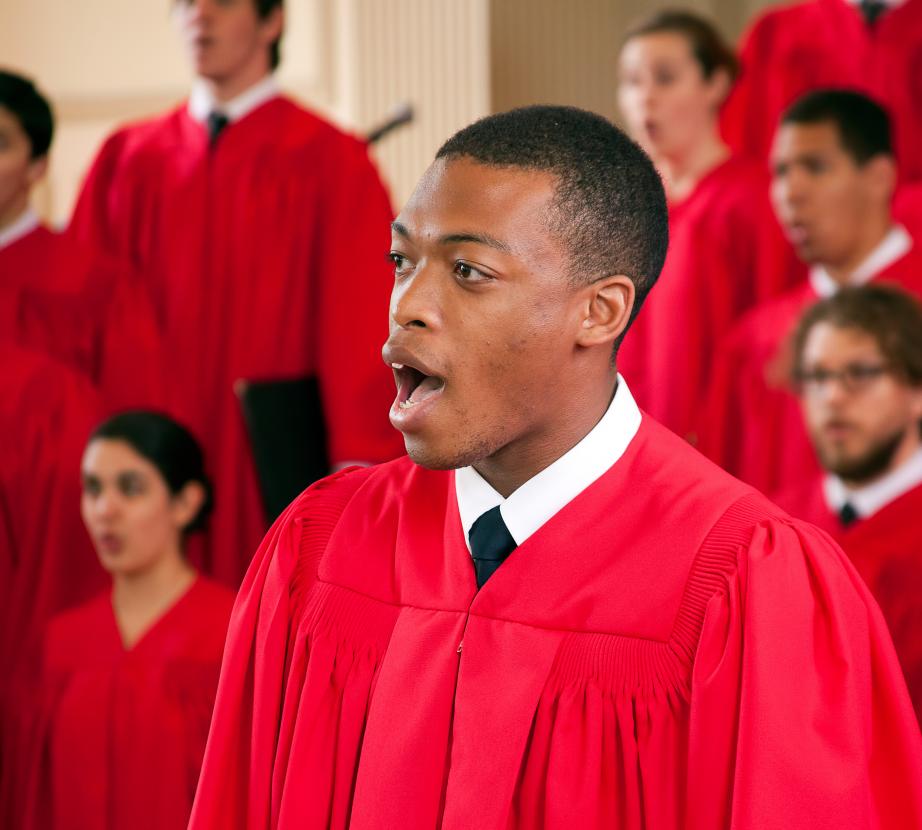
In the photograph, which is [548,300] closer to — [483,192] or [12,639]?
[483,192]

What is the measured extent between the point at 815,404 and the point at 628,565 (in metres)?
2.03

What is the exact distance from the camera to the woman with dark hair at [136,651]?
126 inches

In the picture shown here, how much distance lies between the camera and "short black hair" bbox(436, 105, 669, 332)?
1528mm

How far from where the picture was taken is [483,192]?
1510mm

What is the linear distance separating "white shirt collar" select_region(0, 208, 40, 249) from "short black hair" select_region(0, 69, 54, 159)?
16cm

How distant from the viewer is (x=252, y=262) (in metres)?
3.94

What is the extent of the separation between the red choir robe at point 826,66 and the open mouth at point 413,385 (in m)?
3.15

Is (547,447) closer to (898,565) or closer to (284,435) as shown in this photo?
(898,565)

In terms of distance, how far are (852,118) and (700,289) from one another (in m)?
0.61

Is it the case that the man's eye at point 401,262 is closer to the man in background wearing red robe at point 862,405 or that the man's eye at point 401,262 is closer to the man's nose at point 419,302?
the man's nose at point 419,302

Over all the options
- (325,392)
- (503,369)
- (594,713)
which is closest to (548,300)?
(503,369)

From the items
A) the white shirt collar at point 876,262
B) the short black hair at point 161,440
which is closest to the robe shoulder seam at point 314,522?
the short black hair at point 161,440

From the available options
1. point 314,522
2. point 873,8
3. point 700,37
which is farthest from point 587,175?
point 873,8

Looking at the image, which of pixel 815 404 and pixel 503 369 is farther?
pixel 815 404
